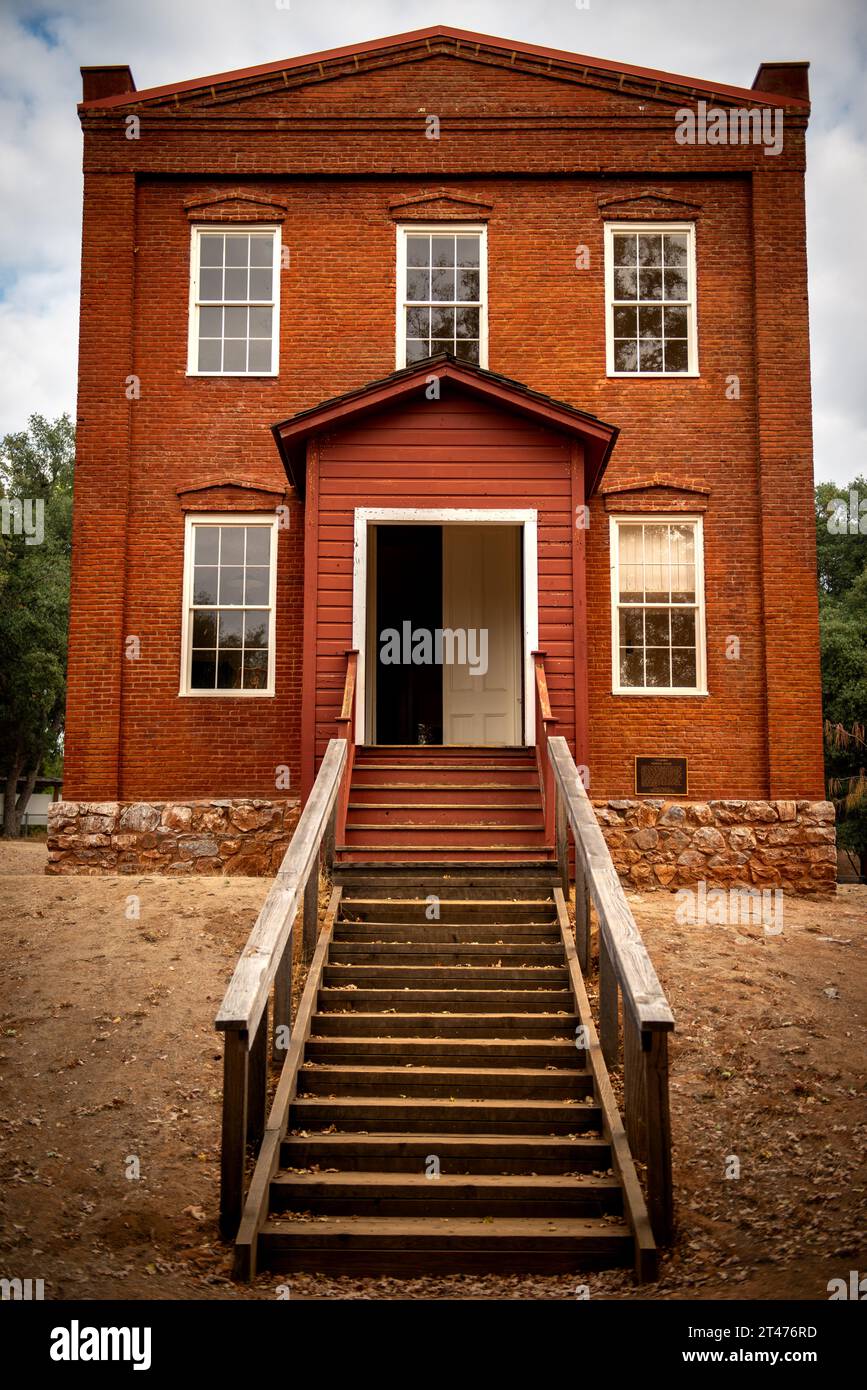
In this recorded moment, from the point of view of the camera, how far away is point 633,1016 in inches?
219

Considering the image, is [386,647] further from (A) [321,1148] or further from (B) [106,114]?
(A) [321,1148]

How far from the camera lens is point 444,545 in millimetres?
14094

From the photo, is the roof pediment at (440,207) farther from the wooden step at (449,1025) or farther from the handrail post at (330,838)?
the wooden step at (449,1025)

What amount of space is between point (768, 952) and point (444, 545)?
21.1ft

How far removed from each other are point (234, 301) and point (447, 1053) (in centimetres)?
981

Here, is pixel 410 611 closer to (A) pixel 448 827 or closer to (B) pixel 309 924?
(A) pixel 448 827

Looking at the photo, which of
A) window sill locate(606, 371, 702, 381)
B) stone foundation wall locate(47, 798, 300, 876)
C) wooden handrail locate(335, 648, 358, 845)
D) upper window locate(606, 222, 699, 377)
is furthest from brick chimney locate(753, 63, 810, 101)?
stone foundation wall locate(47, 798, 300, 876)

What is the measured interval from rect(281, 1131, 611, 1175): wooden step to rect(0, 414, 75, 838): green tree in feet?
81.3

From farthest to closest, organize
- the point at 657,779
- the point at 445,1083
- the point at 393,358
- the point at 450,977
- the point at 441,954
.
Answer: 1. the point at 393,358
2. the point at 657,779
3. the point at 441,954
4. the point at 450,977
5. the point at 445,1083

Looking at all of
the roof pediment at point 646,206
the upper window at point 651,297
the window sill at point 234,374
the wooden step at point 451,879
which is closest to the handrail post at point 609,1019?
the wooden step at point 451,879

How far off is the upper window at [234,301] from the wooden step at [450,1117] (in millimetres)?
9422

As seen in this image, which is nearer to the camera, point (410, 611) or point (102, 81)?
point (102, 81)

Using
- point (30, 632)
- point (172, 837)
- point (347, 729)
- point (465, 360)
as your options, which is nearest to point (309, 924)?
point (347, 729)
